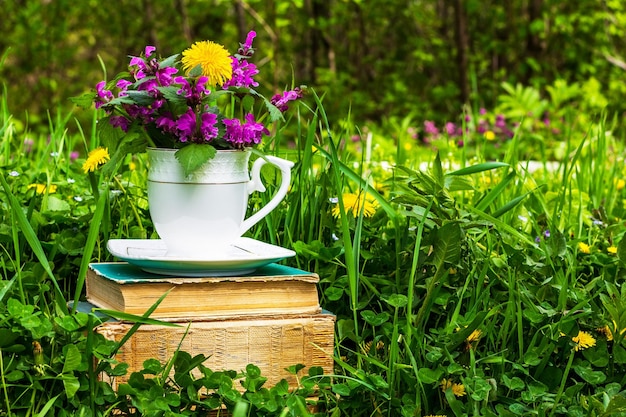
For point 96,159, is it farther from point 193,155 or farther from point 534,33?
point 534,33

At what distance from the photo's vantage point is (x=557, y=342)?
1698 mm

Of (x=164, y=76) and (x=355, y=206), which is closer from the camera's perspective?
(x=164, y=76)

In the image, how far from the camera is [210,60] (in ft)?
4.96

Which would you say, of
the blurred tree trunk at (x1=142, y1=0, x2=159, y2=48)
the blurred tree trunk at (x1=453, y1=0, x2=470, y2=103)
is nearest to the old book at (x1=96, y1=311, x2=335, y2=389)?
the blurred tree trunk at (x1=453, y1=0, x2=470, y2=103)

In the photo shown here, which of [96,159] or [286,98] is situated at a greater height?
[286,98]

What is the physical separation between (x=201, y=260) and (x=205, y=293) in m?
0.07

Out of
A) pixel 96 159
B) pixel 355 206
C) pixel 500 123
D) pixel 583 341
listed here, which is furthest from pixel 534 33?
pixel 96 159

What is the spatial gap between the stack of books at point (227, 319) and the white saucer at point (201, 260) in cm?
2

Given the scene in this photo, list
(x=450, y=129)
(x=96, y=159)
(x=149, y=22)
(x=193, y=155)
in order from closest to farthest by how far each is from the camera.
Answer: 1. (x=193, y=155)
2. (x=96, y=159)
3. (x=450, y=129)
4. (x=149, y=22)

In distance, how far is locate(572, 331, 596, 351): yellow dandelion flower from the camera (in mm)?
1637

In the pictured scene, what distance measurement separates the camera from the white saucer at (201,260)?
152 centimetres

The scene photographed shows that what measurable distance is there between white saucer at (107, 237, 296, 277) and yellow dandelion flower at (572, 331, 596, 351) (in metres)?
0.55

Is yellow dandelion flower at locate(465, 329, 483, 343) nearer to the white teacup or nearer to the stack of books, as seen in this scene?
the stack of books

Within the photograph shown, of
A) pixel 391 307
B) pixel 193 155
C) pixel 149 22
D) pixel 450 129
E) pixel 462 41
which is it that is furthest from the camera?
pixel 149 22
